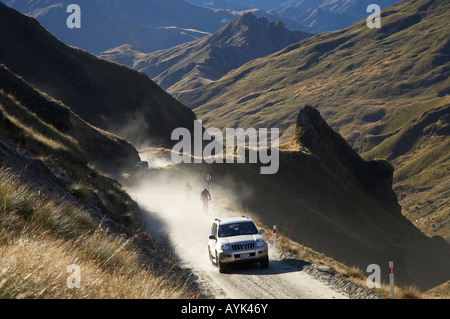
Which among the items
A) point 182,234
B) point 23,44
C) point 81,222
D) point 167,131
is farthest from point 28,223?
point 167,131

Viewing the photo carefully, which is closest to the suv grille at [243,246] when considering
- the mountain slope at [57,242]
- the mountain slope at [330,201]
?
the mountain slope at [57,242]

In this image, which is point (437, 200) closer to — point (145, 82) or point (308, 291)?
point (145, 82)

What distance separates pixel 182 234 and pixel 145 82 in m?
89.0

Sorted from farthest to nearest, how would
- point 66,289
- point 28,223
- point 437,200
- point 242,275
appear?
point 437,200, point 242,275, point 28,223, point 66,289

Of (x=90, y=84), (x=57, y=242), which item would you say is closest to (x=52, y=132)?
(x=57, y=242)

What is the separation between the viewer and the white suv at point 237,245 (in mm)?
15477

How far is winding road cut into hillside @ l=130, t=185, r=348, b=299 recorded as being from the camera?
12.7m

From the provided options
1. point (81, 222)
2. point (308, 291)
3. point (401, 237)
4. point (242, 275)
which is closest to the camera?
point (81, 222)

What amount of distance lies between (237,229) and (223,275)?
6.80ft

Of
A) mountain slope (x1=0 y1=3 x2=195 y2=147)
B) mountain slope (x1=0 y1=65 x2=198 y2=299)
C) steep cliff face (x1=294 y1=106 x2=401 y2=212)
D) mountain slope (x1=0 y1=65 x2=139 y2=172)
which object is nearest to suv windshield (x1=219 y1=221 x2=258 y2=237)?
mountain slope (x1=0 y1=65 x2=198 y2=299)

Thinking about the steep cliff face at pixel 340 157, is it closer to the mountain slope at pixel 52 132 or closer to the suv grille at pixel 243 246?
the mountain slope at pixel 52 132

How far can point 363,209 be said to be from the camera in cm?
7062

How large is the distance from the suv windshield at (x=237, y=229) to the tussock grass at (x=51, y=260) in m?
6.86

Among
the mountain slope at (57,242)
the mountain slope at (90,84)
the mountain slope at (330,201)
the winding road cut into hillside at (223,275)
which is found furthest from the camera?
the mountain slope at (90,84)
